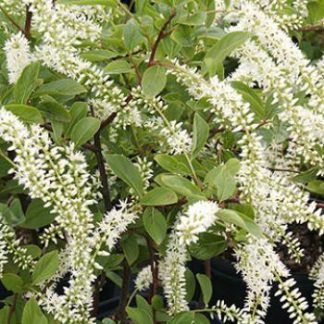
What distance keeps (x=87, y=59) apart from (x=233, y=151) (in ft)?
1.08

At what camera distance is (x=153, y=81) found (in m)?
1.00

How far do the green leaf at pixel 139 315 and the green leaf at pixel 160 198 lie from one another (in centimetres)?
22

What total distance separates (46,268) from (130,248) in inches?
6.6

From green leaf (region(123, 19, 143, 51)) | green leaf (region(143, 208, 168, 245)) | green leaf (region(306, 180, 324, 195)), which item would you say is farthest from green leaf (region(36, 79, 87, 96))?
green leaf (region(306, 180, 324, 195))

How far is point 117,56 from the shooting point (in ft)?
3.59

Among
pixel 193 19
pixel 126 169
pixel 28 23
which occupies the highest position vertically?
pixel 193 19

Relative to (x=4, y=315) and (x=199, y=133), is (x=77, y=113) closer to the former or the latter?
(x=199, y=133)

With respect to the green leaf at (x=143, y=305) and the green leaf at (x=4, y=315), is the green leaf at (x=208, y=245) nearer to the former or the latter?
the green leaf at (x=143, y=305)

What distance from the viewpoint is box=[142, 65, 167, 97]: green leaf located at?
0.99 m

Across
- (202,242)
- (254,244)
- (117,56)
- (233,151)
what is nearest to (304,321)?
(254,244)

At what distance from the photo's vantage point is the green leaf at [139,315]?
3.59ft

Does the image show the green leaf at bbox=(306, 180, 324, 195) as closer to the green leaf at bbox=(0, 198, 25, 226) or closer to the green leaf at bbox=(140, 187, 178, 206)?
the green leaf at bbox=(140, 187, 178, 206)

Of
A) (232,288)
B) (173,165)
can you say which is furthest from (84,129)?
(232,288)

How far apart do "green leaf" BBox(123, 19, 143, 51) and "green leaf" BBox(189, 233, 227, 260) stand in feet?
1.10
